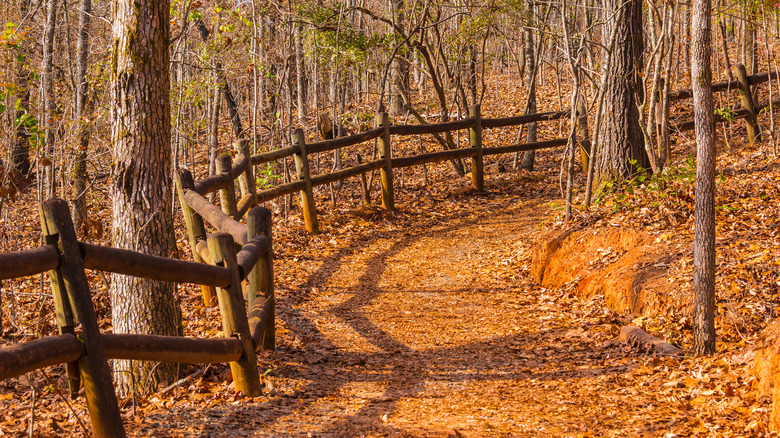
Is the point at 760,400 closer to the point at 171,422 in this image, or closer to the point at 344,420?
the point at 344,420

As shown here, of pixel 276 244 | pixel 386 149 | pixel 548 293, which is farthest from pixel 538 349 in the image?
pixel 386 149

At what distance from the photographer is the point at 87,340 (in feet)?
10.8

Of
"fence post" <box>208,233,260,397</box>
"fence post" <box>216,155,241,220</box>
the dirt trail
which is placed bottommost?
the dirt trail

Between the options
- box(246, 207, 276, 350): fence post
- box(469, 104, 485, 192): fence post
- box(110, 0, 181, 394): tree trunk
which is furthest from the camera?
box(469, 104, 485, 192): fence post

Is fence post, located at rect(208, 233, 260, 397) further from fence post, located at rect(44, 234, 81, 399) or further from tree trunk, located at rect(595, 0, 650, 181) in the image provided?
tree trunk, located at rect(595, 0, 650, 181)

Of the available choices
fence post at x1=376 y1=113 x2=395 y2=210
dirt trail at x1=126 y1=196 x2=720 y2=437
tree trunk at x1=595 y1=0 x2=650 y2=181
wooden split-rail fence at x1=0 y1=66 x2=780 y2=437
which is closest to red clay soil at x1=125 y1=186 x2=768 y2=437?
dirt trail at x1=126 y1=196 x2=720 y2=437

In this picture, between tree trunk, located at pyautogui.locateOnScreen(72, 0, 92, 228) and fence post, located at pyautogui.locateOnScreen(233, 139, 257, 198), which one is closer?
fence post, located at pyautogui.locateOnScreen(233, 139, 257, 198)

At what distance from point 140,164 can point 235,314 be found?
1438 millimetres

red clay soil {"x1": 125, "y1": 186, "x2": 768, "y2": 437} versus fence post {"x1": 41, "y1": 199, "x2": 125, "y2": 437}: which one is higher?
fence post {"x1": 41, "y1": 199, "x2": 125, "y2": 437}

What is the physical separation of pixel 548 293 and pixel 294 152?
453 cm

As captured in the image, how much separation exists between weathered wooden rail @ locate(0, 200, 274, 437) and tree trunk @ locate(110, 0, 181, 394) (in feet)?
2.79

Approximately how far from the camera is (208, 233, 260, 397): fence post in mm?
4371

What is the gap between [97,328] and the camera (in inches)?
132

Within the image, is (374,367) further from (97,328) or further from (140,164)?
(97,328)
